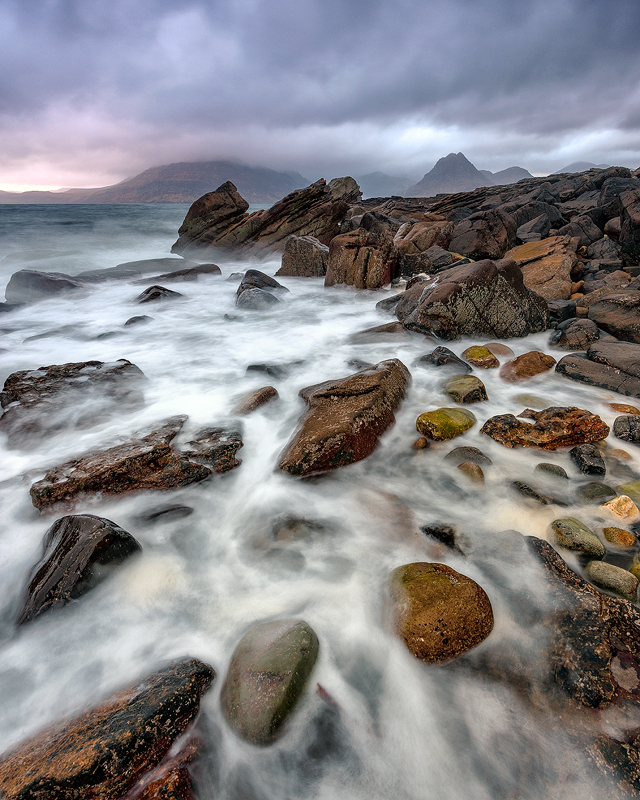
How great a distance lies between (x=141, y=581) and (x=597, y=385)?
501cm

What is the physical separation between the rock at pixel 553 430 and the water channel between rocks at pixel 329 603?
0.36 feet

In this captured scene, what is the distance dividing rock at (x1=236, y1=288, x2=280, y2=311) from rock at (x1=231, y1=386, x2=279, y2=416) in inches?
195

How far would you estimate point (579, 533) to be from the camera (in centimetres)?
245

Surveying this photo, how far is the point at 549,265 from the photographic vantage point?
320 inches

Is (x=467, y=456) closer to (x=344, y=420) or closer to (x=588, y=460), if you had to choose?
(x=588, y=460)

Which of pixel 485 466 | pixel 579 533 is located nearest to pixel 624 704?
pixel 579 533

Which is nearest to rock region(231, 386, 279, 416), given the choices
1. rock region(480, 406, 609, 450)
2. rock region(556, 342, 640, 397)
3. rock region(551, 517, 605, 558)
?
rock region(480, 406, 609, 450)

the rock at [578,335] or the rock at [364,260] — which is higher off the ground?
the rock at [364,260]

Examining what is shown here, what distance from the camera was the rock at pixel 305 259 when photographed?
12.0m

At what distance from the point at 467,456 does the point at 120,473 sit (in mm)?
2902

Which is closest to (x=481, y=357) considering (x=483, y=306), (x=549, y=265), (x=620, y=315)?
(x=483, y=306)

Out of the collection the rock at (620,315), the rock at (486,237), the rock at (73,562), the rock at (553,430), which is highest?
the rock at (486,237)

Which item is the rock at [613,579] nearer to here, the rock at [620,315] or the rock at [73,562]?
the rock at [73,562]

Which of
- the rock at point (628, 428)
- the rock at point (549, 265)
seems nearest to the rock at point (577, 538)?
the rock at point (628, 428)
